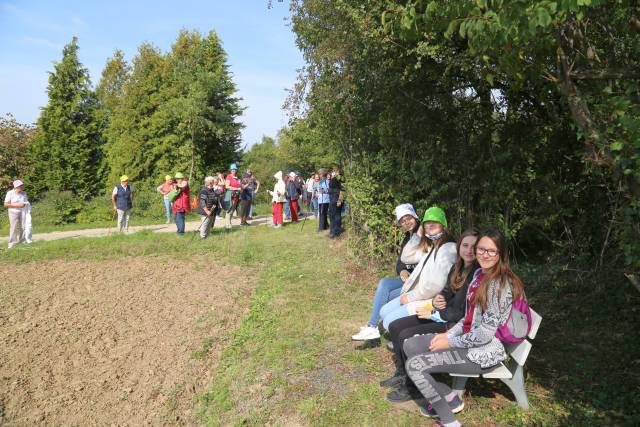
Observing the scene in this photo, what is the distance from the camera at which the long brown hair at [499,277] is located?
12.5 ft

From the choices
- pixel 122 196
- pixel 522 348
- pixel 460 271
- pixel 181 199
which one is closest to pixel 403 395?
pixel 522 348

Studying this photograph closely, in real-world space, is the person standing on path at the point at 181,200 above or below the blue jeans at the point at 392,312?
above

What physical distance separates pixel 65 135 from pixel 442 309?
2642cm

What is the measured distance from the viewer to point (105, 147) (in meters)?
28.5

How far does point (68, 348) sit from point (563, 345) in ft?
19.1

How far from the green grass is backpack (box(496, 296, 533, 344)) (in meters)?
0.66

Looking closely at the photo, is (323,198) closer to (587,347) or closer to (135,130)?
(587,347)

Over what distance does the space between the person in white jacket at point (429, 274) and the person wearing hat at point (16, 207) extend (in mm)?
10698

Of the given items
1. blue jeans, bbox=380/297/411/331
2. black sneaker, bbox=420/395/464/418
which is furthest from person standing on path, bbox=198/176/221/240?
black sneaker, bbox=420/395/464/418

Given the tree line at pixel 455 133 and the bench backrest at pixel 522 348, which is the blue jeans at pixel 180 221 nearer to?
the tree line at pixel 455 133

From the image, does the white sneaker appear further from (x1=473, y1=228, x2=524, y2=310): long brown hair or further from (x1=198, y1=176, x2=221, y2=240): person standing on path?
(x1=198, y1=176, x2=221, y2=240): person standing on path

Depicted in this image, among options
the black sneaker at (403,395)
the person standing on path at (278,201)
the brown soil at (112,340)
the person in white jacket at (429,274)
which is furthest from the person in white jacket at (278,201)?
the black sneaker at (403,395)

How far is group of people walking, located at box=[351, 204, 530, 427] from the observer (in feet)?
12.6

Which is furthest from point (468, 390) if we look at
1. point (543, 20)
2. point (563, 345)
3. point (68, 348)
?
point (68, 348)
